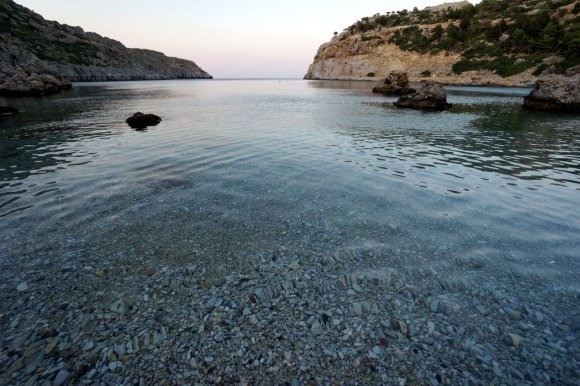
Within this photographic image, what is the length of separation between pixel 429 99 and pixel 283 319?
55.5 meters

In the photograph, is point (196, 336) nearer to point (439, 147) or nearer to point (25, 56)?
point (439, 147)

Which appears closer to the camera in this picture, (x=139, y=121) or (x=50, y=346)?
(x=50, y=346)

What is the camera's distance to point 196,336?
637cm

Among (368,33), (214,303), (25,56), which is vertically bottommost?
(214,303)

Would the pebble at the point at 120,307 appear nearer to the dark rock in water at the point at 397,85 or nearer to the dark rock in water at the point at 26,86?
the dark rock in water at the point at 397,85

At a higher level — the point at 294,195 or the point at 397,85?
the point at 397,85

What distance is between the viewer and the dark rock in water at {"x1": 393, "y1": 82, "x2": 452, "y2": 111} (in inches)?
2004

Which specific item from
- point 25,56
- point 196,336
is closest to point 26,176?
point 196,336

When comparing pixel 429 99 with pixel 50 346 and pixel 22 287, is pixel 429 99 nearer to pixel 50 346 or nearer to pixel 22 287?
pixel 22 287

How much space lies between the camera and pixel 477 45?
5192 inches

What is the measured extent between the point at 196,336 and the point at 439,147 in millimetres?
25347

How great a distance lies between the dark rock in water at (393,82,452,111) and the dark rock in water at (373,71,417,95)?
30186 mm

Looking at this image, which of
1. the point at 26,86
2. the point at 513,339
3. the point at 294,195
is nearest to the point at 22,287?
the point at 294,195

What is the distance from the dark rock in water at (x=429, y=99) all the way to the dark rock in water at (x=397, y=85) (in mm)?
30186
